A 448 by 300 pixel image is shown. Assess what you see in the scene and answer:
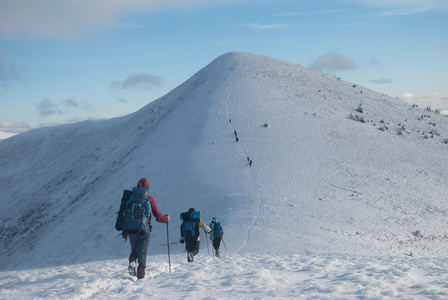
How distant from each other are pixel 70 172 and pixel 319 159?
26.7m

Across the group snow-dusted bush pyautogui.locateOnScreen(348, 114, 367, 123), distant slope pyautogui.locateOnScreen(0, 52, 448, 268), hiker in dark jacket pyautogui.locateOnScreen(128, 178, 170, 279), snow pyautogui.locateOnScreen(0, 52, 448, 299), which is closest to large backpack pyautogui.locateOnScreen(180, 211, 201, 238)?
snow pyautogui.locateOnScreen(0, 52, 448, 299)

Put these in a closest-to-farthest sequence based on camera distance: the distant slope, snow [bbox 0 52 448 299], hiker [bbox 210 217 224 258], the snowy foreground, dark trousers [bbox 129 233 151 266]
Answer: the snowy foreground → snow [bbox 0 52 448 299] → dark trousers [bbox 129 233 151 266] → hiker [bbox 210 217 224 258] → the distant slope

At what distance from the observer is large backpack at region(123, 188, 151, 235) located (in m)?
8.06

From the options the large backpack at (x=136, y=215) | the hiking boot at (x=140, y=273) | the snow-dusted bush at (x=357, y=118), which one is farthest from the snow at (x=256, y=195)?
the large backpack at (x=136, y=215)

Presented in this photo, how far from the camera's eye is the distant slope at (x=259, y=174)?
15.8 meters

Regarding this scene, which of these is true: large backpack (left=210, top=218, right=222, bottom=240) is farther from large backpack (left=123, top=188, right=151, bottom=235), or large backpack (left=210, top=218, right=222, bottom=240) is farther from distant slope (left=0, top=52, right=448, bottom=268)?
large backpack (left=123, top=188, right=151, bottom=235)

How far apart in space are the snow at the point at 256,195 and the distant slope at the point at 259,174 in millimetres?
115

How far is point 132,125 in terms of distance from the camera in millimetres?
42062

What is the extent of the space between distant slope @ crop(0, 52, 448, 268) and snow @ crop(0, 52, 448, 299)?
0.38 ft

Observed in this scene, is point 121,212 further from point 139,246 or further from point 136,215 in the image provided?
point 139,246

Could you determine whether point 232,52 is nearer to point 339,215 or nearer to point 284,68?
point 284,68

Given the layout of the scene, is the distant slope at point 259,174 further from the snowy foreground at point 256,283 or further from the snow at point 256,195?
the snowy foreground at point 256,283

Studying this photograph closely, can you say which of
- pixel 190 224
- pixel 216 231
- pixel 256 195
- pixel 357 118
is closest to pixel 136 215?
pixel 190 224

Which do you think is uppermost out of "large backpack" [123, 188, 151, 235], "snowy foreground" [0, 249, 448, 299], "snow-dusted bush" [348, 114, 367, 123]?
"snow-dusted bush" [348, 114, 367, 123]
